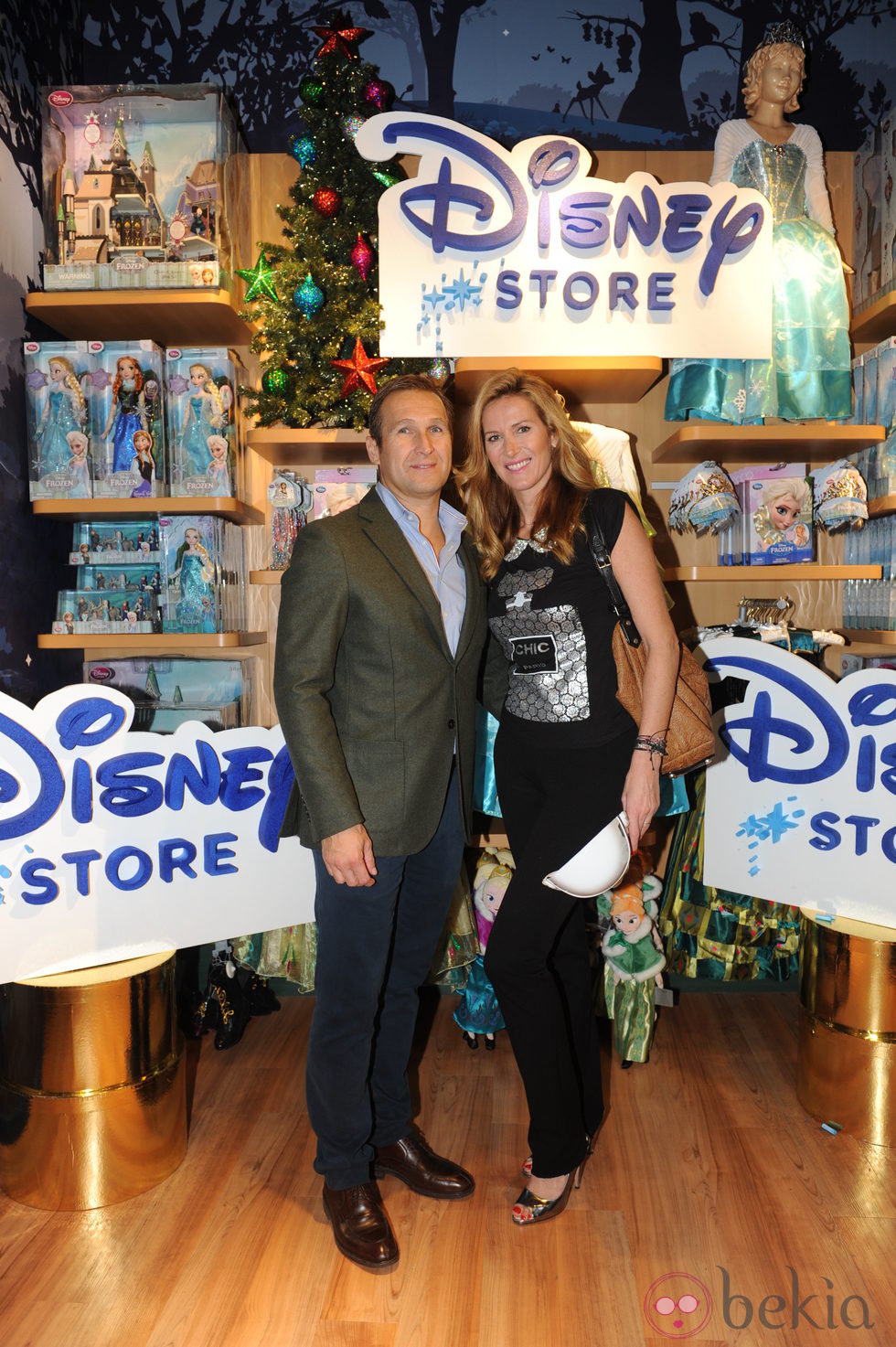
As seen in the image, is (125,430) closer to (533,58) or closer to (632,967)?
(533,58)

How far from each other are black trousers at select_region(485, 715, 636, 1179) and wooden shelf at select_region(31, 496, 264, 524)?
3.83ft

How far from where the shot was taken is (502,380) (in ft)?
6.40

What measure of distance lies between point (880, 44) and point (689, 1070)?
125 inches

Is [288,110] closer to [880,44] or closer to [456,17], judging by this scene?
[456,17]

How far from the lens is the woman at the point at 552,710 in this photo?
1.87m

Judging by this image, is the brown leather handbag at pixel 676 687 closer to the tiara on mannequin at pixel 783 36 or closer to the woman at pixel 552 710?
the woman at pixel 552 710

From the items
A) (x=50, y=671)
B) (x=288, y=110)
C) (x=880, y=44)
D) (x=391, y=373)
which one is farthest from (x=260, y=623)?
(x=880, y=44)

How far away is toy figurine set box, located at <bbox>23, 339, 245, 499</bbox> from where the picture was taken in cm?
260

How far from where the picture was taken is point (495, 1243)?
6.31 ft

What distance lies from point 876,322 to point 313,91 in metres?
1.74

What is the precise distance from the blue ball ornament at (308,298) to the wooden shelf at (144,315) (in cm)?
23

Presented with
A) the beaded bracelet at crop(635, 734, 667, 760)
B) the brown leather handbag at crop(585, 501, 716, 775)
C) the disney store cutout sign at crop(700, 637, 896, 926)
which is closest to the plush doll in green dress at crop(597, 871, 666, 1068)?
the disney store cutout sign at crop(700, 637, 896, 926)

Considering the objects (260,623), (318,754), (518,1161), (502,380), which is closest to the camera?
(318,754)

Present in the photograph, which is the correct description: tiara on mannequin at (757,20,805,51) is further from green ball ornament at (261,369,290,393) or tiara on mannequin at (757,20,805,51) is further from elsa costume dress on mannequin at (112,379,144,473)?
elsa costume dress on mannequin at (112,379,144,473)
